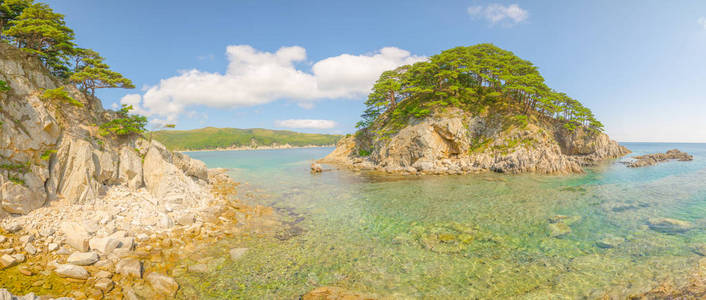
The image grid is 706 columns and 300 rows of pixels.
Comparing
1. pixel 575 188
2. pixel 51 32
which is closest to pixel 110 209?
pixel 51 32

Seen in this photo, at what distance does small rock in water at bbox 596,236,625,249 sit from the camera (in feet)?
33.1

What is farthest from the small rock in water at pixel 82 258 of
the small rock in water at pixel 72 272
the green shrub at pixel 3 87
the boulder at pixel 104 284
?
the green shrub at pixel 3 87

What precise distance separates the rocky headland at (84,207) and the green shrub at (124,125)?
362 millimetres

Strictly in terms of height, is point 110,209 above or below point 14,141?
below

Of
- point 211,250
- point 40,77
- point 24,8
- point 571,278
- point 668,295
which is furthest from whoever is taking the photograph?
→ point 24,8

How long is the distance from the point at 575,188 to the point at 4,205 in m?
36.8

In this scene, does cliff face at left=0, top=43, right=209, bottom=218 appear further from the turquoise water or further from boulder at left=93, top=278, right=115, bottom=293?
the turquoise water

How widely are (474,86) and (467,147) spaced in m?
16.6

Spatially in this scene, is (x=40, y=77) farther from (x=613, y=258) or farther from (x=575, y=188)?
(x=575, y=188)

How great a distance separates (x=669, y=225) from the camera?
12.0 m

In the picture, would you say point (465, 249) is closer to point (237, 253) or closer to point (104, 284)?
point (237, 253)

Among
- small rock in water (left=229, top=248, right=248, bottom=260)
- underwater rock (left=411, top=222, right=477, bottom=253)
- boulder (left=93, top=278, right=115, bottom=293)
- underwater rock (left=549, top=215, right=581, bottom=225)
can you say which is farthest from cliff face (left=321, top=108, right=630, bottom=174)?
boulder (left=93, top=278, right=115, bottom=293)

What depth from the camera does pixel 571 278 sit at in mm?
7820

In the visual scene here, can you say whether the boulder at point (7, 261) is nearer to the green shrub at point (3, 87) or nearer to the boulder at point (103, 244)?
the boulder at point (103, 244)
